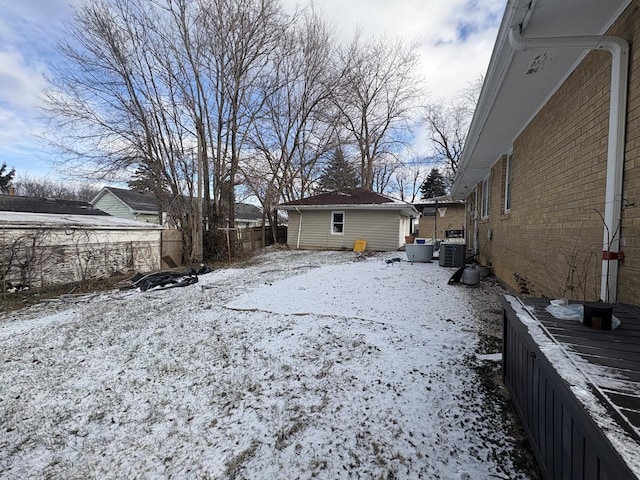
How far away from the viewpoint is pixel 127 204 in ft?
69.4

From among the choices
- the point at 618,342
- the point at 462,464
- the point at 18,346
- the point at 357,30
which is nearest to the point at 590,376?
the point at 618,342

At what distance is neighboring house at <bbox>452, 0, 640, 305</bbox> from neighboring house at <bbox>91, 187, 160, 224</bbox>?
875 inches

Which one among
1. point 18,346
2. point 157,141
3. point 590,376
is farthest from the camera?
point 157,141

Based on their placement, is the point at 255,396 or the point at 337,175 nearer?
the point at 255,396

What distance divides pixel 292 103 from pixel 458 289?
49.1 ft

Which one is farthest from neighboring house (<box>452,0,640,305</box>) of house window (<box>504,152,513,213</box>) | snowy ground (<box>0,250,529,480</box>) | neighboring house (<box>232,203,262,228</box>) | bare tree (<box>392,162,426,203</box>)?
bare tree (<box>392,162,426,203</box>)

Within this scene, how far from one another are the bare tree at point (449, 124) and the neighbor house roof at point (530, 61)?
20246 mm

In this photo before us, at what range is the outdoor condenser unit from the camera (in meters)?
8.28

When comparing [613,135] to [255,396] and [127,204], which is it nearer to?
[255,396]

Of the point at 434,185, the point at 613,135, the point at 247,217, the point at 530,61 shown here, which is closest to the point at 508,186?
the point at 530,61

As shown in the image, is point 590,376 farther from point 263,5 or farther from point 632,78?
point 263,5

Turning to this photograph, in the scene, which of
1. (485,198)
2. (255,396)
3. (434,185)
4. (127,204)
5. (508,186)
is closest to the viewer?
(255,396)

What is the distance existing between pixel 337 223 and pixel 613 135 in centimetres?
1209

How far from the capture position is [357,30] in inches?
675
